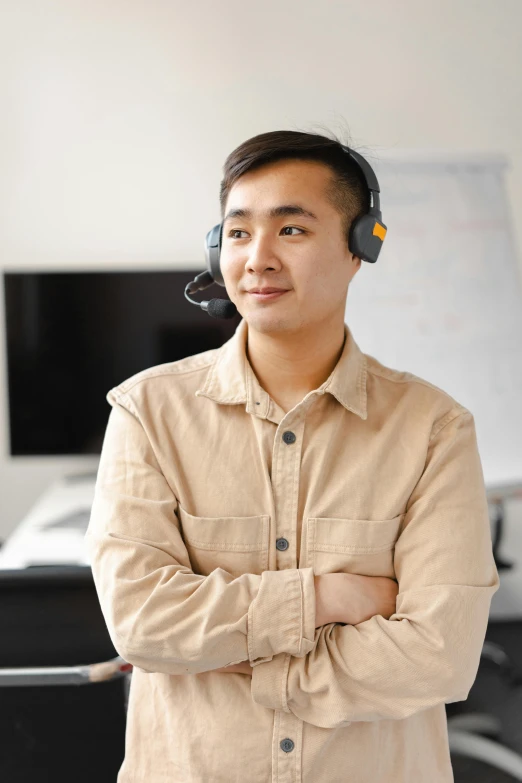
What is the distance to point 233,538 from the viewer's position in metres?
1.20

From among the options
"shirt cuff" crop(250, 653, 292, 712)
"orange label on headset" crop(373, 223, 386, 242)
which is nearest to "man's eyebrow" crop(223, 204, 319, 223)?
"orange label on headset" crop(373, 223, 386, 242)

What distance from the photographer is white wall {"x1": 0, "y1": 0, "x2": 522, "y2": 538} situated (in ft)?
9.46

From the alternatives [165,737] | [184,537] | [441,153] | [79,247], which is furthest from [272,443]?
[79,247]

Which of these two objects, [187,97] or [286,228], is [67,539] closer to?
[286,228]

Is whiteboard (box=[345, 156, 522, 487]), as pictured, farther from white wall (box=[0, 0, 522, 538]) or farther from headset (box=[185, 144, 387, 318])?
headset (box=[185, 144, 387, 318])

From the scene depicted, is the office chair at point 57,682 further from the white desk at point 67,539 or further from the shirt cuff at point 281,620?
the white desk at point 67,539

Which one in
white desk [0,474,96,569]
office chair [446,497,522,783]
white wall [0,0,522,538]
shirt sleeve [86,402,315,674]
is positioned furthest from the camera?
white wall [0,0,522,538]

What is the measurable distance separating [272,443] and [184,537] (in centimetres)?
21

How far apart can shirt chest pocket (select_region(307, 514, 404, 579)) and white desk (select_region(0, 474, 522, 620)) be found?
907 mm

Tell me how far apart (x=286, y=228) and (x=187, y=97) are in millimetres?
1988

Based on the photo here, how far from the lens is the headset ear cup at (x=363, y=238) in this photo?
48.3 inches

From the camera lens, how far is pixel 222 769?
114cm

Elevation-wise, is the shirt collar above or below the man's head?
below

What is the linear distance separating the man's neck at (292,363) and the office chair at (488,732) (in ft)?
4.40
